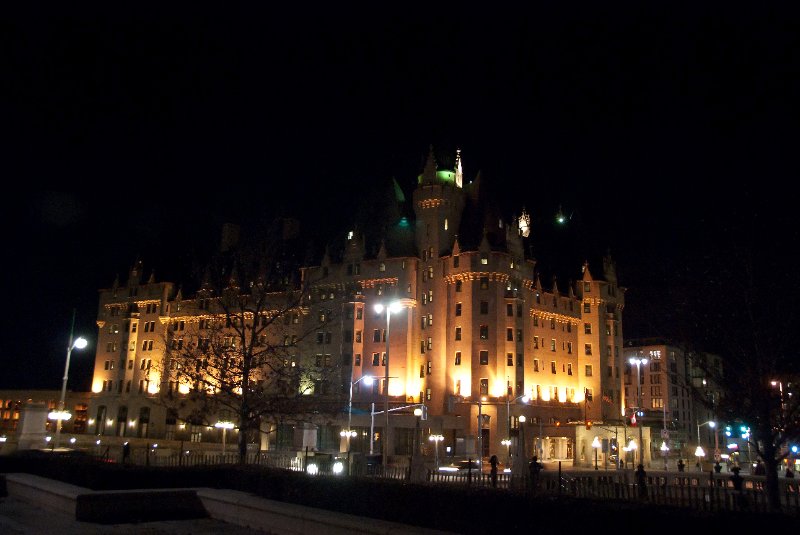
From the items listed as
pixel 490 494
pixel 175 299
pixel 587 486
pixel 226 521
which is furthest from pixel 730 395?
pixel 175 299

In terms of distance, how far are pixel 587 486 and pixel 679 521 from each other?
527 inches

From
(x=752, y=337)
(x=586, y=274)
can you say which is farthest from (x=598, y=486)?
(x=586, y=274)

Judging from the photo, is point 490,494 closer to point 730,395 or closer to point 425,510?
point 425,510

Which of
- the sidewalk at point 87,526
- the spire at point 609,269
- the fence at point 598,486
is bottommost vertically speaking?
the sidewalk at point 87,526

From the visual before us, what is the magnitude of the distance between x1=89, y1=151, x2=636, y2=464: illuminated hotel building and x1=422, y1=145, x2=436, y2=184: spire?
0.50ft

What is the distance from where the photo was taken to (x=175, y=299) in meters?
116

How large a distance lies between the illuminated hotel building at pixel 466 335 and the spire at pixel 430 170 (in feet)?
0.50

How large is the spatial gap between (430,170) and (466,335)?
22491 mm

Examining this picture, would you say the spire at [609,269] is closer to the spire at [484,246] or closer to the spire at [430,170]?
the spire at [484,246]

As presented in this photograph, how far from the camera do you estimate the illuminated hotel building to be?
269 ft

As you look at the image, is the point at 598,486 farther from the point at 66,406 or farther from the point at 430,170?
the point at 66,406

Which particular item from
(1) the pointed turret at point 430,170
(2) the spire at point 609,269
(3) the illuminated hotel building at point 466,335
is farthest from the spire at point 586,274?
(1) the pointed turret at point 430,170

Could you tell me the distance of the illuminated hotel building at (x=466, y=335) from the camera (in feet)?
269

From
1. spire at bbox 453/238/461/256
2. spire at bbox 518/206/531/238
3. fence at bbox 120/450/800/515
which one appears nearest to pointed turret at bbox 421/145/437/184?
spire at bbox 453/238/461/256
